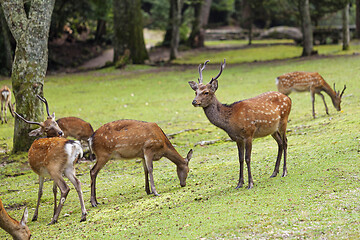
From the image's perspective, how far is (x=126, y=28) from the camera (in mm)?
27984

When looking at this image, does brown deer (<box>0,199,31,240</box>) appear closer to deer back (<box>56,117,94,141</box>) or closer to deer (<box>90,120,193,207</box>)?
deer (<box>90,120,193,207</box>)

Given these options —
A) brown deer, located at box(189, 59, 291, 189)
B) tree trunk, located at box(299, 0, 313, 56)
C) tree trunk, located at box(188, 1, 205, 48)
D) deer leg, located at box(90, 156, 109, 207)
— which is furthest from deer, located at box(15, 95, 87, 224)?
tree trunk, located at box(188, 1, 205, 48)

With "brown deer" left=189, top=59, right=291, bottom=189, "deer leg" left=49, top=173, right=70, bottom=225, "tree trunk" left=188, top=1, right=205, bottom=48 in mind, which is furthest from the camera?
"tree trunk" left=188, top=1, right=205, bottom=48

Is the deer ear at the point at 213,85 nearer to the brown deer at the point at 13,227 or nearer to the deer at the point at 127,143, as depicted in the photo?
the deer at the point at 127,143

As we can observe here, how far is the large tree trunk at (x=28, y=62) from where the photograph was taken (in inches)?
469

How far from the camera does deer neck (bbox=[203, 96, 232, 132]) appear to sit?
25.9ft

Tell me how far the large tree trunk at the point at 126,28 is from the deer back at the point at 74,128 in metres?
16.1

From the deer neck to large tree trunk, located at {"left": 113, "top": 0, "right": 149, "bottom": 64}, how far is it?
801 inches

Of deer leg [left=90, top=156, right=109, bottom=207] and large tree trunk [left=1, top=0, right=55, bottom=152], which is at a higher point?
large tree trunk [left=1, top=0, right=55, bottom=152]

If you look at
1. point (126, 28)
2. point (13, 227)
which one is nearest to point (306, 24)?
point (126, 28)

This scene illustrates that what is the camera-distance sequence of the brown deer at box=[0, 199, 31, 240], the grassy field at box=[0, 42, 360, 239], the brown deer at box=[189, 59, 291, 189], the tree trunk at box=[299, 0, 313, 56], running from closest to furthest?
the grassy field at box=[0, 42, 360, 239], the brown deer at box=[0, 199, 31, 240], the brown deer at box=[189, 59, 291, 189], the tree trunk at box=[299, 0, 313, 56]

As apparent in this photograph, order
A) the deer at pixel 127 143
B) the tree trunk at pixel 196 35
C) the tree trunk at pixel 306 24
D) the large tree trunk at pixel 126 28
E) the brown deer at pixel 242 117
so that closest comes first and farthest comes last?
the brown deer at pixel 242 117 → the deer at pixel 127 143 → the large tree trunk at pixel 126 28 → the tree trunk at pixel 306 24 → the tree trunk at pixel 196 35

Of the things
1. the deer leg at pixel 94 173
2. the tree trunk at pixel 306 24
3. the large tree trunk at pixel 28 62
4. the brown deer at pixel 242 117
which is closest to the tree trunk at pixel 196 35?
the tree trunk at pixel 306 24

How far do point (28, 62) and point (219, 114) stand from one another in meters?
5.88
